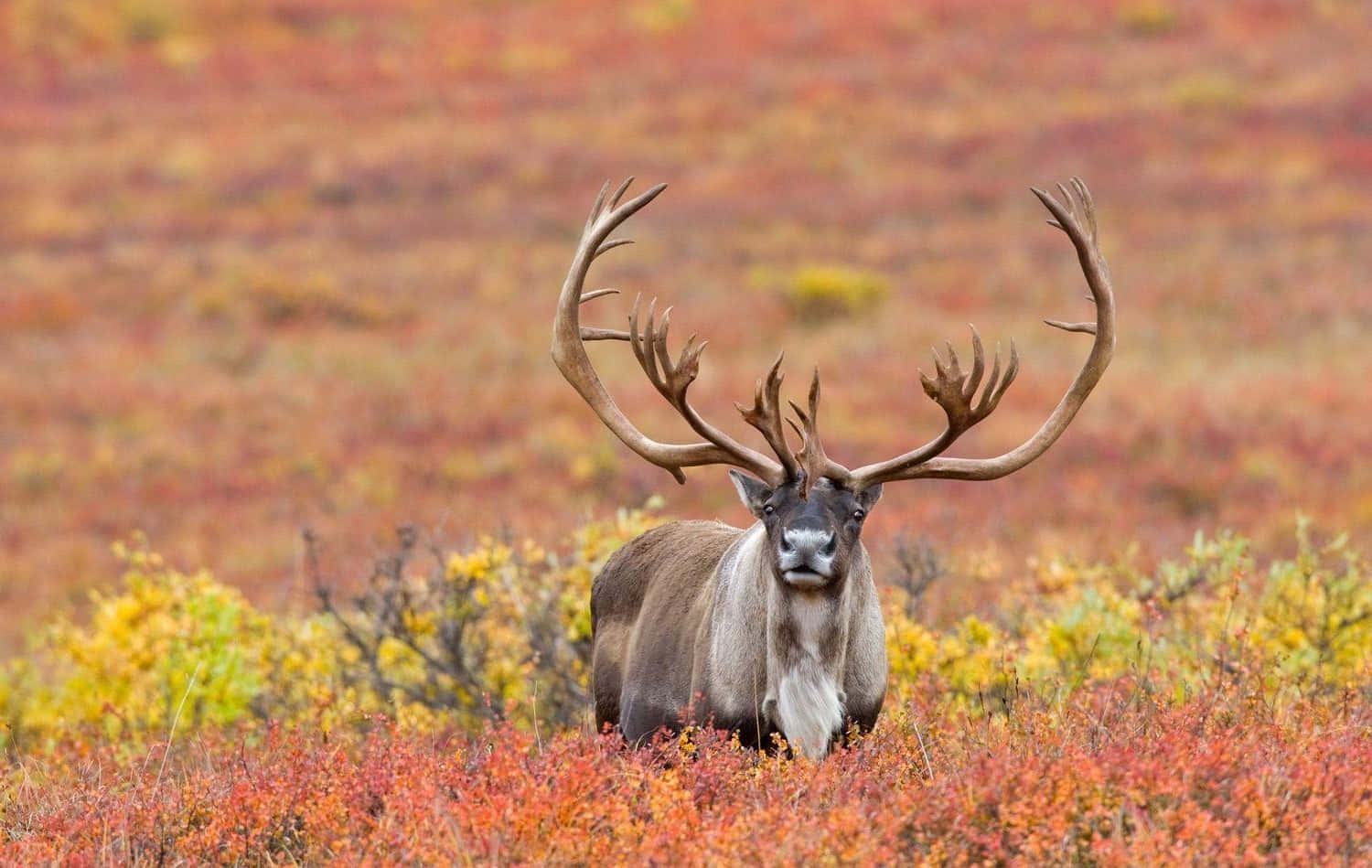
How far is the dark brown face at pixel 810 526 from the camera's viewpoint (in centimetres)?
623

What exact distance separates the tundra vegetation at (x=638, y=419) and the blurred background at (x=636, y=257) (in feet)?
0.39

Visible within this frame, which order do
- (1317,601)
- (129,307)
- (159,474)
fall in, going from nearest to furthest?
(1317,601) → (159,474) → (129,307)

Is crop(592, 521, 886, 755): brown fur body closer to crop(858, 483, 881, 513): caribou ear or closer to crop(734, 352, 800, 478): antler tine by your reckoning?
crop(858, 483, 881, 513): caribou ear

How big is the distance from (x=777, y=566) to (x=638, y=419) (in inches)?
582

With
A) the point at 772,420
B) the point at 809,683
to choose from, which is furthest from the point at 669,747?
the point at 772,420

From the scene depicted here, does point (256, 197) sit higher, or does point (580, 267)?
point (256, 197)

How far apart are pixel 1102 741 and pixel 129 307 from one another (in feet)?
81.0

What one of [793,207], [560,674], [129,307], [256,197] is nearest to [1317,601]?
[560,674]

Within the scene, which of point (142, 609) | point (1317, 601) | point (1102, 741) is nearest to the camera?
point (1102, 741)

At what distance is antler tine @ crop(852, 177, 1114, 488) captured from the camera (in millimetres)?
6672

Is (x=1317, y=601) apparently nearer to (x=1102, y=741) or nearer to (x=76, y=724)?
(x=1102, y=741)

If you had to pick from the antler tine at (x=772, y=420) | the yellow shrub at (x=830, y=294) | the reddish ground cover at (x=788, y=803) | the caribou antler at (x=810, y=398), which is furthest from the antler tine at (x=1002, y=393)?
the yellow shrub at (x=830, y=294)

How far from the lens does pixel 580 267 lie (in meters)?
6.95

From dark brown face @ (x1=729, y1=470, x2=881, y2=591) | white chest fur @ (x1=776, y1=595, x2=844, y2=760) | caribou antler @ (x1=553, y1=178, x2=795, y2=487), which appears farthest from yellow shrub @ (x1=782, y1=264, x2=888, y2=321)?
white chest fur @ (x1=776, y1=595, x2=844, y2=760)
